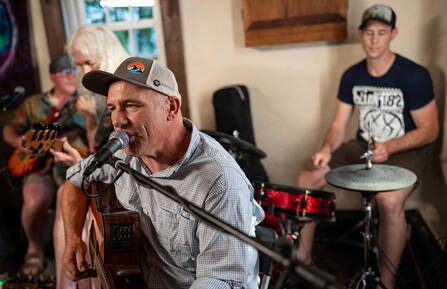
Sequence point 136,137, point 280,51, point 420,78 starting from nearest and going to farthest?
point 136,137 → point 420,78 → point 280,51

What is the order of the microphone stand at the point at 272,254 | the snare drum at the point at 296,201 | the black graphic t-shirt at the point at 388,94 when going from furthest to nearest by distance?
1. the black graphic t-shirt at the point at 388,94
2. the snare drum at the point at 296,201
3. the microphone stand at the point at 272,254

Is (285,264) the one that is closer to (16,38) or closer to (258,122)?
(258,122)

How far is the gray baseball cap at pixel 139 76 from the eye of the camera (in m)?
1.29

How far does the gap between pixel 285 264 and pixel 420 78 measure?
222 centimetres

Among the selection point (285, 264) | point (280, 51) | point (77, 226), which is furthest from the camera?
point (280, 51)

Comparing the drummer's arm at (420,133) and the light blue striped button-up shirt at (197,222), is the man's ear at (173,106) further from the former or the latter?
the drummer's arm at (420,133)

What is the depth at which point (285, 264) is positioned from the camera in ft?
2.28

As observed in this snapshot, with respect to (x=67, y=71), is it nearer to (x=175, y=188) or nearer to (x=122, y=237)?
(x=122, y=237)

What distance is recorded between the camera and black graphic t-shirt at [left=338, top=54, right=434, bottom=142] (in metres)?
2.54

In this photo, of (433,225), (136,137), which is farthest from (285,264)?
(433,225)

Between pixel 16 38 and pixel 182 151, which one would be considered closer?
pixel 182 151

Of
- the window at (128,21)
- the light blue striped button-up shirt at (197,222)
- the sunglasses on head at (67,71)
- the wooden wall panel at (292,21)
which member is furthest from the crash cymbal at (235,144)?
the window at (128,21)

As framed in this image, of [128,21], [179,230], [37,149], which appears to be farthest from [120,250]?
[128,21]

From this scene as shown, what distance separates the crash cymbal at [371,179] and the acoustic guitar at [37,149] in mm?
1451
